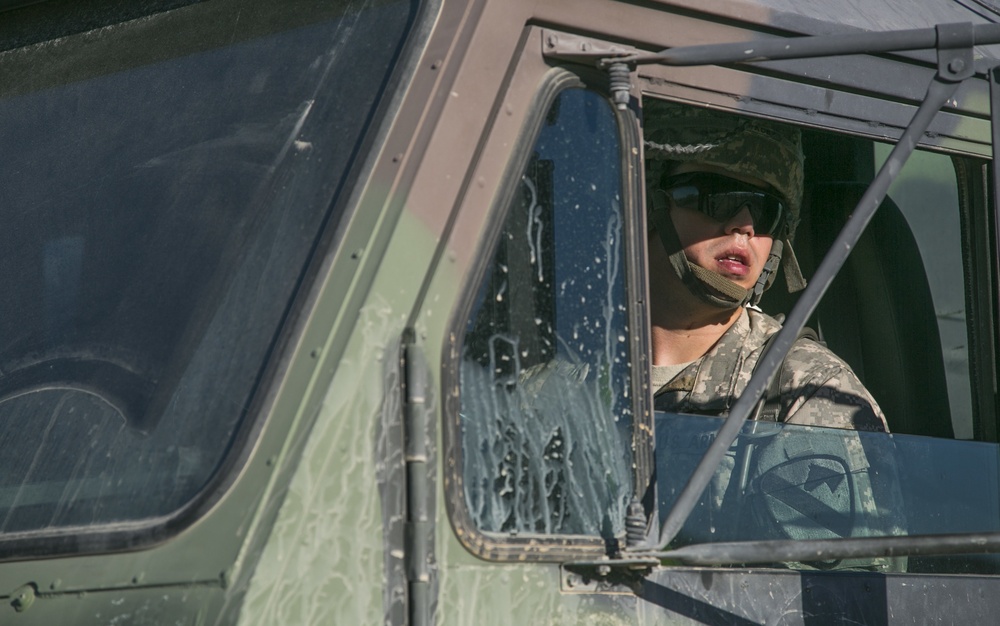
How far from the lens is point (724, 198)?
2.98m

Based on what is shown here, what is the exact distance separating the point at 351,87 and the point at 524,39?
26 cm

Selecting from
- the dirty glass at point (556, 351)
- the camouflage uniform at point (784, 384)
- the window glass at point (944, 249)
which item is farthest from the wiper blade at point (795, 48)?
the camouflage uniform at point (784, 384)

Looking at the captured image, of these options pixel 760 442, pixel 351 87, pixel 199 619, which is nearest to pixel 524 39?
pixel 351 87

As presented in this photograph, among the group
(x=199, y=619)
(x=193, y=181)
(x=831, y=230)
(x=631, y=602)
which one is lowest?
(x=199, y=619)

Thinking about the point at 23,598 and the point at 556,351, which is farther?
the point at 556,351

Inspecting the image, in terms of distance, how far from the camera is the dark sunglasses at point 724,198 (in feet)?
9.61

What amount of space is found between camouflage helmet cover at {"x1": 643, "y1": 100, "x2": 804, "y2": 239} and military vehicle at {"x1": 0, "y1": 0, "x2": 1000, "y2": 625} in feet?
1.02

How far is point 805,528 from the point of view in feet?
7.62

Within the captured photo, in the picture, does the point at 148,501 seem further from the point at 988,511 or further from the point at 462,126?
the point at 988,511

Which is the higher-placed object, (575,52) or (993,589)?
(575,52)

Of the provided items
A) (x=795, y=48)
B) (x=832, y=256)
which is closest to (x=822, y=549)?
(x=832, y=256)

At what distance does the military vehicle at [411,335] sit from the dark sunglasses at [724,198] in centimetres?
53

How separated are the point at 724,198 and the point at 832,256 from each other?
3.12 ft

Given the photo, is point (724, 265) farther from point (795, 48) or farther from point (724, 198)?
point (795, 48)
